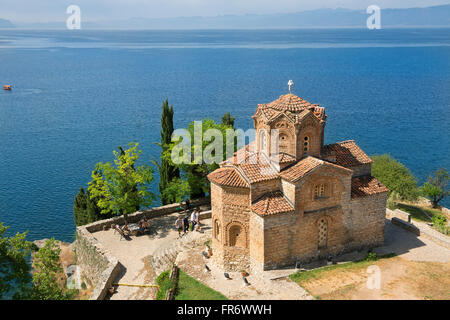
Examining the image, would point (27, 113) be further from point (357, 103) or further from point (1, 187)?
point (357, 103)

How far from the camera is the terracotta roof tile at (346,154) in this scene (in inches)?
1078

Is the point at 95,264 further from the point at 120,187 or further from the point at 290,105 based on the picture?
the point at 290,105

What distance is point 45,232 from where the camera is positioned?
45.7 m

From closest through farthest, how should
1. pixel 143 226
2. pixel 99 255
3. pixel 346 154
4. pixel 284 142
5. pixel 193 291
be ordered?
pixel 193 291 < pixel 284 142 < pixel 346 154 < pixel 99 255 < pixel 143 226

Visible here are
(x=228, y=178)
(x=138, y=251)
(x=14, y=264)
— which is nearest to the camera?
(x=14, y=264)

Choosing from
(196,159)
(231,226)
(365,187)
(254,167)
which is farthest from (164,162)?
(365,187)

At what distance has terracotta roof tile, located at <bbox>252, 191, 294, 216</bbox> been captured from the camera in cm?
2367

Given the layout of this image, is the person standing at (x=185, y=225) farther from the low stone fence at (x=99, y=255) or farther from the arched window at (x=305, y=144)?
the arched window at (x=305, y=144)

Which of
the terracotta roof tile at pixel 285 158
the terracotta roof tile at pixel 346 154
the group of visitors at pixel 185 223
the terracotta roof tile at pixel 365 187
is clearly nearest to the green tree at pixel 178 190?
the group of visitors at pixel 185 223

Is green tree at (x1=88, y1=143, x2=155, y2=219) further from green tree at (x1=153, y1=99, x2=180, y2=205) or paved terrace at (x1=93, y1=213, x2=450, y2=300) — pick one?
green tree at (x1=153, y1=99, x2=180, y2=205)

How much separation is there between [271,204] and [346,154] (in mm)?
7499

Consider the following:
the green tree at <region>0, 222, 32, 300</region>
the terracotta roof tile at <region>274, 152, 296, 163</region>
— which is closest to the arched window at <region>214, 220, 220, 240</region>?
the terracotta roof tile at <region>274, 152, 296, 163</region>

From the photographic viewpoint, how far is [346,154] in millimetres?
28109
